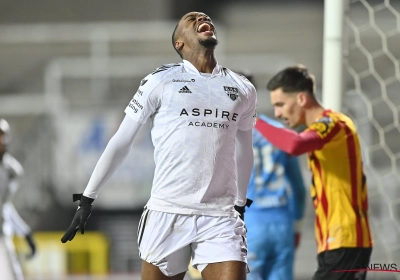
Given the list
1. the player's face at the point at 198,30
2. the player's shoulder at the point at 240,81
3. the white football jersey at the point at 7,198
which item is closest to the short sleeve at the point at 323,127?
the player's shoulder at the point at 240,81

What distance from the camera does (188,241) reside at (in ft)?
11.5

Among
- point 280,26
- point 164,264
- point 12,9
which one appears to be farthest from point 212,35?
point 12,9

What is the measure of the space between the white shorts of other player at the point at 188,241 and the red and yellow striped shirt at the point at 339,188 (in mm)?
1063

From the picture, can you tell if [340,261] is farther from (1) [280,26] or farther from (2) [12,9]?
(2) [12,9]

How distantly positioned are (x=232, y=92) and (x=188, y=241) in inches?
26.7

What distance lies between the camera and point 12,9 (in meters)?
16.0

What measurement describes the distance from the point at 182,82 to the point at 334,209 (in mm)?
1362

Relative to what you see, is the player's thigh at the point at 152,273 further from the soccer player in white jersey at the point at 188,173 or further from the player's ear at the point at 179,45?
the player's ear at the point at 179,45

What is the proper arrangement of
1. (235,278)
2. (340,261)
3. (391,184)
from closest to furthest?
(235,278), (340,261), (391,184)

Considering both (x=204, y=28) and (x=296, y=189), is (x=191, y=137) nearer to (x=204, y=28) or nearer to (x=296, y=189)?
(x=204, y=28)

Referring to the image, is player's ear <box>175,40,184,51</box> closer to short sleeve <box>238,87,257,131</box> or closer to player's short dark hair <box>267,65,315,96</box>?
short sleeve <box>238,87,257,131</box>

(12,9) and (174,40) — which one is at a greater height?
(12,9)

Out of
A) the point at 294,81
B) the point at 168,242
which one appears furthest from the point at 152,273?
the point at 294,81

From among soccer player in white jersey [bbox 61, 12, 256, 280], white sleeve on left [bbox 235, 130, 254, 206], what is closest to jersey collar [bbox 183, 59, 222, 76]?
soccer player in white jersey [bbox 61, 12, 256, 280]
